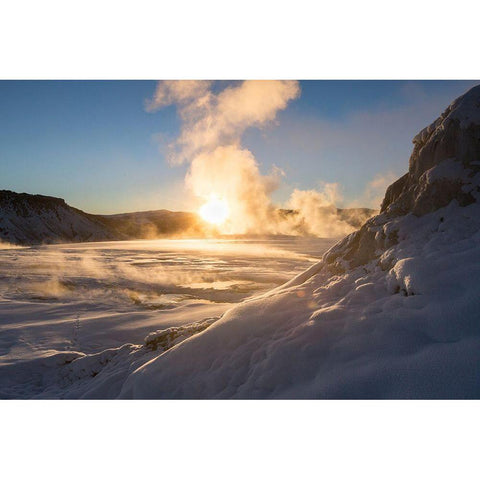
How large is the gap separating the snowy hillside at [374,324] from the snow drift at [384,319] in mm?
11

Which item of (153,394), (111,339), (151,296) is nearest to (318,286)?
(153,394)

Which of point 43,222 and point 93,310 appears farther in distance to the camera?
point 43,222

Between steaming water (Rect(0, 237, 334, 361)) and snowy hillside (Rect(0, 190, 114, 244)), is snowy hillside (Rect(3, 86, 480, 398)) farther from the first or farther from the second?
snowy hillside (Rect(0, 190, 114, 244))

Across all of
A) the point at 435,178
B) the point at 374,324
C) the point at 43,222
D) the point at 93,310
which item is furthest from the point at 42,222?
the point at 374,324

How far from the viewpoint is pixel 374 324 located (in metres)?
3.13

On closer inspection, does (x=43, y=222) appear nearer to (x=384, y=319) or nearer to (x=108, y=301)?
(x=108, y=301)

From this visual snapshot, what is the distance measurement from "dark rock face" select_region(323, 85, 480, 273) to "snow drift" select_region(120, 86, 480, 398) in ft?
0.05

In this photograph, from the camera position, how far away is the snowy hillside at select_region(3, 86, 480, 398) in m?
2.66

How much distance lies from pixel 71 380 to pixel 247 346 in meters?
3.49

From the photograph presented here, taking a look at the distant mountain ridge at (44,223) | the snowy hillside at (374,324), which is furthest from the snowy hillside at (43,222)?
the snowy hillside at (374,324)

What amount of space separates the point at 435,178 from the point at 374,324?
2.42m

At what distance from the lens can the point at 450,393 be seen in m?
2.42

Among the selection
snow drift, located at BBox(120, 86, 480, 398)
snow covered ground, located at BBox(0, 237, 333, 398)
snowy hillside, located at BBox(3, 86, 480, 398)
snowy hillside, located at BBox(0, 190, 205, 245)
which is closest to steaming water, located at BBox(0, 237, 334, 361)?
snow covered ground, located at BBox(0, 237, 333, 398)

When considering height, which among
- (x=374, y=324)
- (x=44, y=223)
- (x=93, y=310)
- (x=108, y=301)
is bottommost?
(x=93, y=310)
